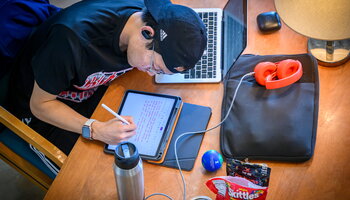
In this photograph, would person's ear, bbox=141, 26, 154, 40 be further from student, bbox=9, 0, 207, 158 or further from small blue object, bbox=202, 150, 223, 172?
small blue object, bbox=202, 150, 223, 172

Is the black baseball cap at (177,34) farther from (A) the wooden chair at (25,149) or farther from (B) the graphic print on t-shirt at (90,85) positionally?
(A) the wooden chair at (25,149)

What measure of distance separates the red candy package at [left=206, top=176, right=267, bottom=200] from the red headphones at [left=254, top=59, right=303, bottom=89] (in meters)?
0.36

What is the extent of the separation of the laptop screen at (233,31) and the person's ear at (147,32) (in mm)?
277

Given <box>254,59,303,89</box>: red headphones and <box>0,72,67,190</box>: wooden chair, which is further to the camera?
<box>0,72,67,190</box>: wooden chair

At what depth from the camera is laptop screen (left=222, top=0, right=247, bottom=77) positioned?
3.83ft

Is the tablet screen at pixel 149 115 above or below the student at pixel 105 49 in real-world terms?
below

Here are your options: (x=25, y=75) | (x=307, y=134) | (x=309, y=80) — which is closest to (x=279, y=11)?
(x=309, y=80)

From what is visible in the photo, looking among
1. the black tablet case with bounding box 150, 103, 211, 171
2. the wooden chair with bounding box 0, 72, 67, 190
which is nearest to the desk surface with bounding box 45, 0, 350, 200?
the black tablet case with bounding box 150, 103, 211, 171

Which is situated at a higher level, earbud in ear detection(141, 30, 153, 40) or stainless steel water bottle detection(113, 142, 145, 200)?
earbud in ear detection(141, 30, 153, 40)

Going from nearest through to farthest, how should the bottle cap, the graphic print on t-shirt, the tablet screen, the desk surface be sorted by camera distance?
the bottle cap → the desk surface → the tablet screen → the graphic print on t-shirt

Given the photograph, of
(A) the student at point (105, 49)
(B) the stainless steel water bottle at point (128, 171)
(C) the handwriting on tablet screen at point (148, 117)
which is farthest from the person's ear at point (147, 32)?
(B) the stainless steel water bottle at point (128, 171)

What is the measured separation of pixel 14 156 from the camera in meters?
1.33

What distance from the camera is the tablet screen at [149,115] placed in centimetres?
112

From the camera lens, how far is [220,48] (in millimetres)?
1285
